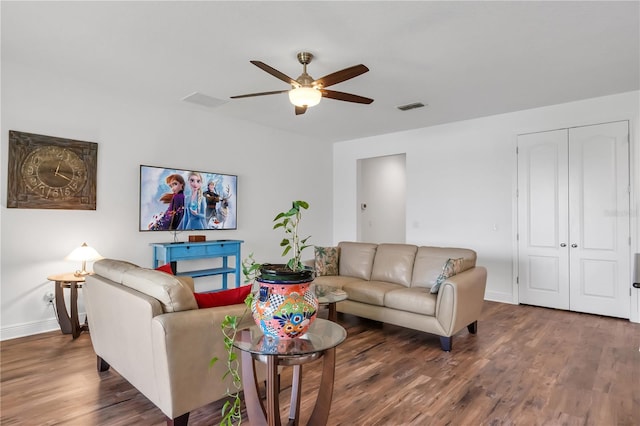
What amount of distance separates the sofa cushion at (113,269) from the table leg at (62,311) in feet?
4.05

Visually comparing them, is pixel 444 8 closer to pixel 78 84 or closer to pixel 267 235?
pixel 78 84

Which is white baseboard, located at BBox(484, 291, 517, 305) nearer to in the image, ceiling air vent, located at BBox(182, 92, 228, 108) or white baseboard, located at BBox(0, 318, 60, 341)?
ceiling air vent, located at BBox(182, 92, 228, 108)

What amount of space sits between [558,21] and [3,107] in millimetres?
4891

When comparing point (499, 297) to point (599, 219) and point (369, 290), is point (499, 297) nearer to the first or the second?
point (599, 219)

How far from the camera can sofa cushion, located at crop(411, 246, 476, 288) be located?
3846mm

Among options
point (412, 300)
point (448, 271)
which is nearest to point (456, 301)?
point (448, 271)

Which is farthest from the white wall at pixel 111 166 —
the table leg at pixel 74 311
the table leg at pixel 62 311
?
the table leg at pixel 74 311

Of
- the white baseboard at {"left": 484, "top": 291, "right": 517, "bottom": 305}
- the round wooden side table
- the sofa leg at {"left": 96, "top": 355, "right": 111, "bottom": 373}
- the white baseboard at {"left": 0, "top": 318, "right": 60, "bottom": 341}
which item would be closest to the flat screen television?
the round wooden side table

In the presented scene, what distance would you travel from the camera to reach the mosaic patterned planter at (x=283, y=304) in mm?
1558

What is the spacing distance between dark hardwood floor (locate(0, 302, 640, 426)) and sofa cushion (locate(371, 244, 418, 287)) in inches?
24.2

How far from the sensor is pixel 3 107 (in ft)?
11.4

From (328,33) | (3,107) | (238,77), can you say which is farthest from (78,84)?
(328,33)

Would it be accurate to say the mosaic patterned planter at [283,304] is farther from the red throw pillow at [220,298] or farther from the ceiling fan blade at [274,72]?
the ceiling fan blade at [274,72]

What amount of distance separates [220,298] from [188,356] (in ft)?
1.26
